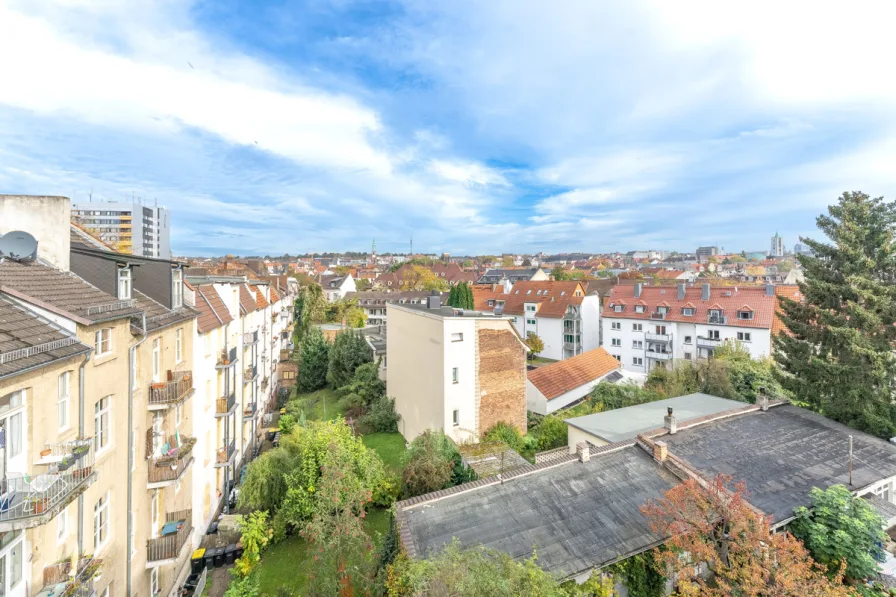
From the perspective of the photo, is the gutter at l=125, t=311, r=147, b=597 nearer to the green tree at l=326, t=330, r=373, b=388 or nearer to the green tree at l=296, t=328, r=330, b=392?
the green tree at l=326, t=330, r=373, b=388

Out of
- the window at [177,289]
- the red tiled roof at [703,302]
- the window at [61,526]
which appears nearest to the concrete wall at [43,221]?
the window at [177,289]

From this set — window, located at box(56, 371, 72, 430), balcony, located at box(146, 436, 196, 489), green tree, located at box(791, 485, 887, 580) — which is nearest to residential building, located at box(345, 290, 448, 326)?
balcony, located at box(146, 436, 196, 489)

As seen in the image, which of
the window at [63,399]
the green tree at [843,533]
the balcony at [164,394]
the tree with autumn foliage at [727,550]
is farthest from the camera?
the balcony at [164,394]

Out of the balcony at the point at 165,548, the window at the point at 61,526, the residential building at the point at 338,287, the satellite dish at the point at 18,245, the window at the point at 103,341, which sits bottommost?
the balcony at the point at 165,548

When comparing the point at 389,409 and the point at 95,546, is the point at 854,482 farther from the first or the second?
the point at 389,409

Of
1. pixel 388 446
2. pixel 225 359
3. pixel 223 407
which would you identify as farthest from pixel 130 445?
pixel 388 446

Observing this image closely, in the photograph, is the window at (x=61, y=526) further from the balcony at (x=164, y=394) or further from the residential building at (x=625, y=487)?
the residential building at (x=625, y=487)

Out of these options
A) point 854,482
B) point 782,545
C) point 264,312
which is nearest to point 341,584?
point 782,545
